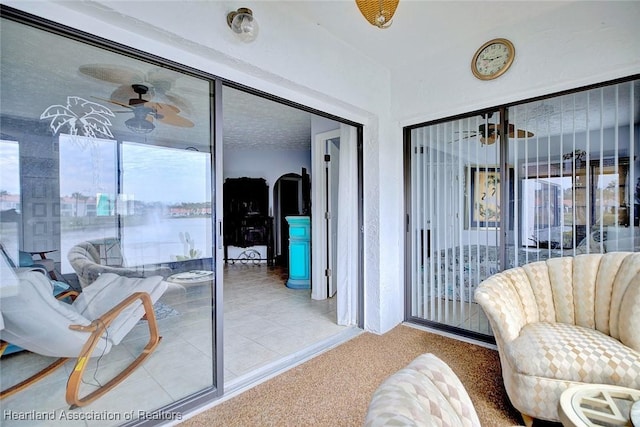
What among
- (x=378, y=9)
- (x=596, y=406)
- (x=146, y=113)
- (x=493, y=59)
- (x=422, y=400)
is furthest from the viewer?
(x=493, y=59)

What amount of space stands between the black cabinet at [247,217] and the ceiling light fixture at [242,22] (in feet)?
16.6

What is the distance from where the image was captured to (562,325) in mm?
1947

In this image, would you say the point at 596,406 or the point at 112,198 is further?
the point at 112,198

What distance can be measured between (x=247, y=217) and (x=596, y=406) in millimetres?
6251

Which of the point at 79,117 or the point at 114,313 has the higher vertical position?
the point at 79,117

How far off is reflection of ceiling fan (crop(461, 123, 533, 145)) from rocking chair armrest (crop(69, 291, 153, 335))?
9.68 feet

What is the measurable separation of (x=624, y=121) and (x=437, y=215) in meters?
1.48

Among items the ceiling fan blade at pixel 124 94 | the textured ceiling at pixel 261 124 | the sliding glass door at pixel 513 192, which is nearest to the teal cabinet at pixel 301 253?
the textured ceiling at pixel 261 124

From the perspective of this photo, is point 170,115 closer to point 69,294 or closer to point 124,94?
point 124,94

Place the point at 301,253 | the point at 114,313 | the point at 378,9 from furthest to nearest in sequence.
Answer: the point at 301,253 → the point at 114,313 → the point at 378,9

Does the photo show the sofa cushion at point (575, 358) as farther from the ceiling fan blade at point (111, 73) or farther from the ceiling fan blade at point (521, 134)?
the ceiling fan blade at point (111, 73)

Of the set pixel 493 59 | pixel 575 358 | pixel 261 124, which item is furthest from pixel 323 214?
pixel 575 358

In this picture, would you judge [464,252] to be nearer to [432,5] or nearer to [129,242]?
[432,5]

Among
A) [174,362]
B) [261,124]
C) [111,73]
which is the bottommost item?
[174,362]
